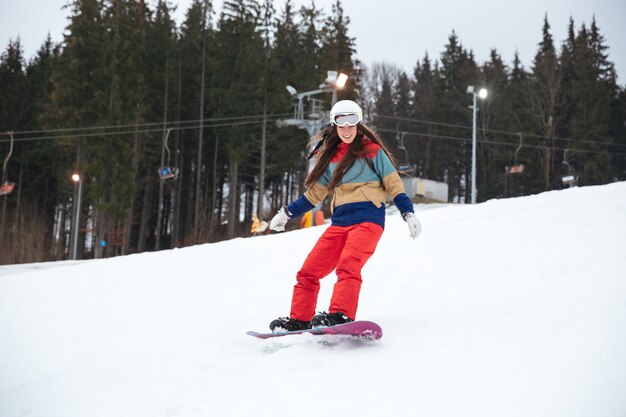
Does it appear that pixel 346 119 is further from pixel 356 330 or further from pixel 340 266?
pixel 356 330

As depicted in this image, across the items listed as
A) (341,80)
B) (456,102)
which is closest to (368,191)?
(341,80)

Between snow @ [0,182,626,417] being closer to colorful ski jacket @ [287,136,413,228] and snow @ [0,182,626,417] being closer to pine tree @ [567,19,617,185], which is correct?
colorful ski jacket @ [287,136,413,228]

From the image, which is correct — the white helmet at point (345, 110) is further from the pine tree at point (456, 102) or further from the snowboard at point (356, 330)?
the pine tree at point (456, 102)

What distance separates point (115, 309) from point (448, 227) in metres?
4.99

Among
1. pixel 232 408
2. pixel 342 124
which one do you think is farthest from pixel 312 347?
pixel 342 124

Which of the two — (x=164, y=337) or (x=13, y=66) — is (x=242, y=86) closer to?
(x=13, y=66)

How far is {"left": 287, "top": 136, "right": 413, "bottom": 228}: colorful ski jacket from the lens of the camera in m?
3.42

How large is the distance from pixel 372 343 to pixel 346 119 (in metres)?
1.58

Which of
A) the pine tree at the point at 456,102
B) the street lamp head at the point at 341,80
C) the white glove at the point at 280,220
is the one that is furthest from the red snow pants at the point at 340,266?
the pine tree at the point at 456,102

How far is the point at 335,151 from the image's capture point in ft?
12.0

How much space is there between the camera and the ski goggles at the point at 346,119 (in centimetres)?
353

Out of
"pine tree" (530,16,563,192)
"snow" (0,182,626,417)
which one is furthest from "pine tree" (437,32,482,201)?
"snow" (0,182,626,417)

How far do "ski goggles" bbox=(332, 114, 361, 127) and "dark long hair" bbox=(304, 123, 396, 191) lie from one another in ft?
0.30

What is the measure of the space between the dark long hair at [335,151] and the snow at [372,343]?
3.82 ft
